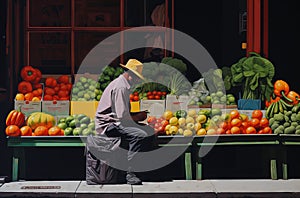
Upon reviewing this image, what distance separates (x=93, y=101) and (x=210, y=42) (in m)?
2.45

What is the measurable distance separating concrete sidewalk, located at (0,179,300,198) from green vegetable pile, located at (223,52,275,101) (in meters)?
1.57

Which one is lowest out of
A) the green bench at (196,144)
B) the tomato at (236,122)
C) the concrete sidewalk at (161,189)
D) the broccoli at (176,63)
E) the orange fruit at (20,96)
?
the concrete sidewalk at (161,189)

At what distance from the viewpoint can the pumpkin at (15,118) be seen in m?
11.3

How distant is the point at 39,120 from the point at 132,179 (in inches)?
70.4

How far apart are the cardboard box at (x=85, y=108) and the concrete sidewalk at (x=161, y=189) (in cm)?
130

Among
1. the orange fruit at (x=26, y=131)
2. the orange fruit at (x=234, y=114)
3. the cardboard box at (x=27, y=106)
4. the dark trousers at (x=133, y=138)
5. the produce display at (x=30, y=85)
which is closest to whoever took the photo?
the dark trousers at (x=133, y=138)

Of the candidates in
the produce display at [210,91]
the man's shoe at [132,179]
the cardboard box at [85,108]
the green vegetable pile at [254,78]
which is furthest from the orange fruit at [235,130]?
the cardboard box at [85,108]

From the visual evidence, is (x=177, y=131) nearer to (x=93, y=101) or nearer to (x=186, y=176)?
(x=186, y=176)

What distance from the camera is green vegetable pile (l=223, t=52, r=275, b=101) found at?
12.0 metres

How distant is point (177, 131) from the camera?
11.4 m

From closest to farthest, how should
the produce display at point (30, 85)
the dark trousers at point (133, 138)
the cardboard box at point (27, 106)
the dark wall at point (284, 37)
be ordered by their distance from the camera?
the dark trousers at point (133, 138) → the cardboard box at point (27, 106) → the produce display at point (30, 85) → the dark wall at point (284, 37)

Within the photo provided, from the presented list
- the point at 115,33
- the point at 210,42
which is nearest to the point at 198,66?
the point at 210,42

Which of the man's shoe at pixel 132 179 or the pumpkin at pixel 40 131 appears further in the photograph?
the pumpkin at pixel 40 131

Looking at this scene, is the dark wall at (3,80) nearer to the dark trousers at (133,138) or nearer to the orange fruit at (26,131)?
the orange fruit at (26,131)
